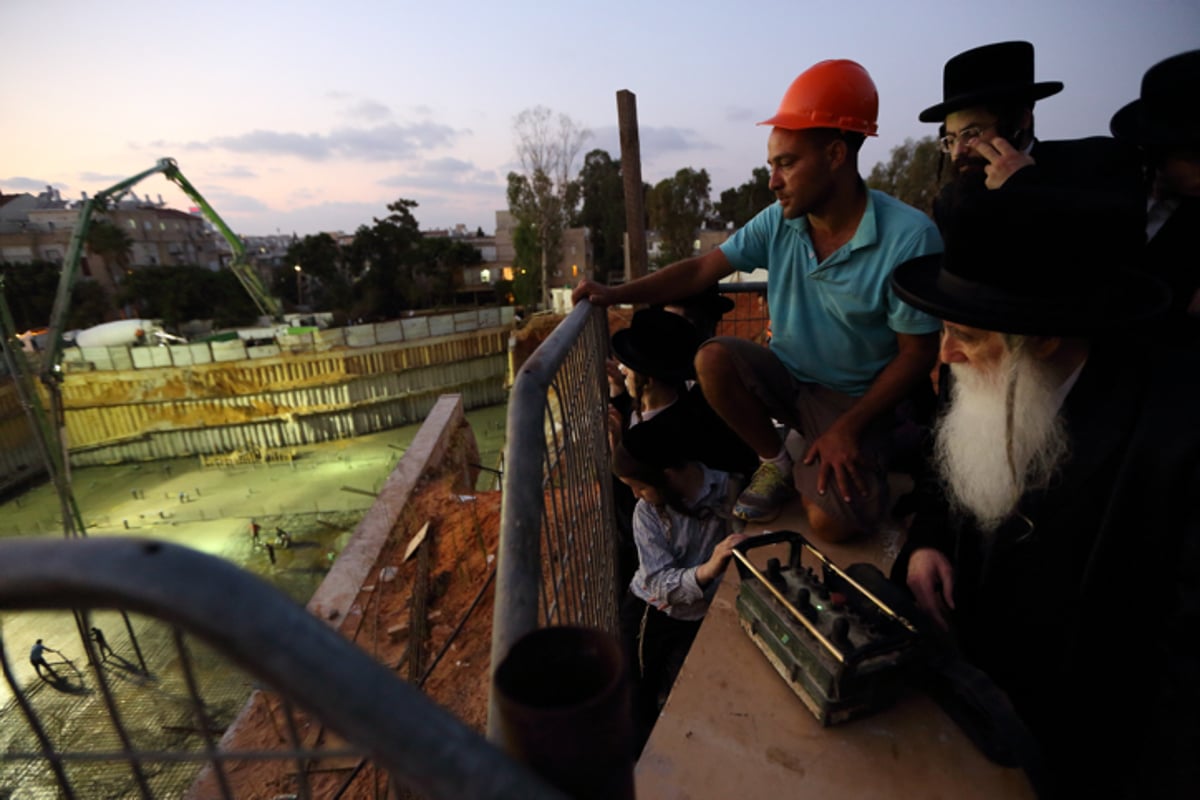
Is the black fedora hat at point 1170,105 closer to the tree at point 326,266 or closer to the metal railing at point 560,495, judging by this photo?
the metal railing at point 560,495

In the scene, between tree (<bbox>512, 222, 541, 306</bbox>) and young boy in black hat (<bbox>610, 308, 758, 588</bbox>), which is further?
tree (<bbox>512, 222, 541, 306</bbox>)

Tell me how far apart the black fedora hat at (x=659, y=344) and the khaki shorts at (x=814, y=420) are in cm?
38

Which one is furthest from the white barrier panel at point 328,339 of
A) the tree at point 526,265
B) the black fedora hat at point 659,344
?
the black fedora hat at point 659,344

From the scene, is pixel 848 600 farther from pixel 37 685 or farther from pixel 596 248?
pixel 596 248

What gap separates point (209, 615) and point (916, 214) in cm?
295

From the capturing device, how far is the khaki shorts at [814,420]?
2812 millimetres

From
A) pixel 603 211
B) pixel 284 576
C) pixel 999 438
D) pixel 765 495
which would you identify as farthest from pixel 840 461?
pixel 603 211

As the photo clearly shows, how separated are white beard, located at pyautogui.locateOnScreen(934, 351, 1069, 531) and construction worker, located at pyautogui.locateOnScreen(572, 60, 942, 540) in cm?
51

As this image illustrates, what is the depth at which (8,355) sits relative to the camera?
1105cm

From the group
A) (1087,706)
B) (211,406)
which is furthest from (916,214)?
(211,406)

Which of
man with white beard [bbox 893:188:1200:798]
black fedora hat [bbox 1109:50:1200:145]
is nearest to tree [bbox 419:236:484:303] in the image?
black fedora hat [bbox 1109:50:1200:145]

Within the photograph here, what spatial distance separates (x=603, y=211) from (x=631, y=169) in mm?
43721

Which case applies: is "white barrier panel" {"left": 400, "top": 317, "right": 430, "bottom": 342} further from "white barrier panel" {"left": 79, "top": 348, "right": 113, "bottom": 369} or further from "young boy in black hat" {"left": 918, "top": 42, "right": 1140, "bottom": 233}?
"young boy in black hat" {"left": 918, "top": 42, "right": 1140, "bottom": 233}

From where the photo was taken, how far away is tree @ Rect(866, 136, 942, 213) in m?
25.1
